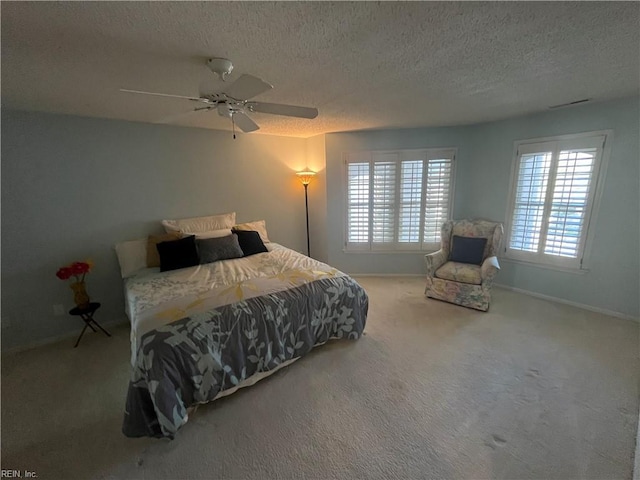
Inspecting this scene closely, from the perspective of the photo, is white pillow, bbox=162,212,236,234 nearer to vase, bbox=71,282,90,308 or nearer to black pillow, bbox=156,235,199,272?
black pillow, bbox=156,235,199,272

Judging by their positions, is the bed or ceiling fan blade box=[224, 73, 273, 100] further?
the bed

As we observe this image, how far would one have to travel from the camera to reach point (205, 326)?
1835mm

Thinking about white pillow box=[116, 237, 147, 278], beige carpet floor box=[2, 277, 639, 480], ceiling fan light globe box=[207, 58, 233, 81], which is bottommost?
beige carpet floor box=[2, 277, 639, 480]

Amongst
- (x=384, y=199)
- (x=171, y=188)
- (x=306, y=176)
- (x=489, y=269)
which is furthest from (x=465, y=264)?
(x=171, y=188)

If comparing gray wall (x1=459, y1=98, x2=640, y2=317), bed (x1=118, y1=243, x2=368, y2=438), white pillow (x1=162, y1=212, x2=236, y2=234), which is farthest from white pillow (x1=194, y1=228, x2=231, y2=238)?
gray wall (x1=459, y1=98, x2=640, y2=317)

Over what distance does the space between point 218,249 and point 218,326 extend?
1.44 meters

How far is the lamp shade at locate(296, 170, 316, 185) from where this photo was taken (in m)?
4.28

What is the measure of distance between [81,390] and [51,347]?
3.45 ft

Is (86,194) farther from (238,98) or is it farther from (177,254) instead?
(238,98)

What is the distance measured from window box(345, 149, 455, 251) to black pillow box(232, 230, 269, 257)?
5.16ft

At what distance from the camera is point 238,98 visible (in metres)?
1.72

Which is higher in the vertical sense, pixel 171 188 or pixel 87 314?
pixel 171 188

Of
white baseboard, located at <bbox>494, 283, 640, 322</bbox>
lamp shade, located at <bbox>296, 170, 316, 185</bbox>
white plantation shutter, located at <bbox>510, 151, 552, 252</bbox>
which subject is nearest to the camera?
white baseboard, located at <bbox>494, 283, 640, 322</bbox>

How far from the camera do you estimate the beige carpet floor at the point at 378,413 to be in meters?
1.50
